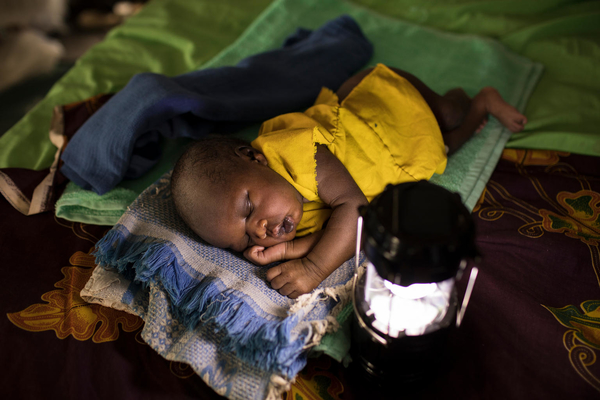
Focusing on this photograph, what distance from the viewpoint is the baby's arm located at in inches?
34.9

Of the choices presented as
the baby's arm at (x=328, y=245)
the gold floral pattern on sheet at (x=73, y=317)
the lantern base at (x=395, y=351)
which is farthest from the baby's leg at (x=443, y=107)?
the gold floral pattern on sheet at (x=73, y=317)

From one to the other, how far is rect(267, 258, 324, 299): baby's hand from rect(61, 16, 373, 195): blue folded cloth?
20.1 inches

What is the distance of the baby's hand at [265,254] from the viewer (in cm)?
93

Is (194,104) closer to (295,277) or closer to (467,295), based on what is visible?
(295,277)

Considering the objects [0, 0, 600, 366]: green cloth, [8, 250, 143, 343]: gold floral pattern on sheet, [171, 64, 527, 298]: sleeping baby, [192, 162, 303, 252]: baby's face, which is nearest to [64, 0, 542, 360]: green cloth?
[0, 0, 600, 366]: green cloth

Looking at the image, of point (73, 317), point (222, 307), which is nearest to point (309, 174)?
point (222, 307)

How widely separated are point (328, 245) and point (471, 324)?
0.31m

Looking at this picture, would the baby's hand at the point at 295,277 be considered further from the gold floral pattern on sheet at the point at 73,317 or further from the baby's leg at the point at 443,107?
the baby's leg at the point at 443,107

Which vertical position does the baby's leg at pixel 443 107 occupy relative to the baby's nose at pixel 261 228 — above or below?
above

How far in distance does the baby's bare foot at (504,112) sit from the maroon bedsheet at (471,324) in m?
0.24

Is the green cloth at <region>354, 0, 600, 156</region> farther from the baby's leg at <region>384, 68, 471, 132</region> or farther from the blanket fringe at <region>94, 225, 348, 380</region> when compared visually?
the blanket fringe at <region>94, 225, 348, 380</region>

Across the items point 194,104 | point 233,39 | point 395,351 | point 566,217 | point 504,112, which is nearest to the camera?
point 395,351

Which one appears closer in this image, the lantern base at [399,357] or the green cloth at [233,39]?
the lantern base at [399,357]

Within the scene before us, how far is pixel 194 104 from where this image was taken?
1157 mm
